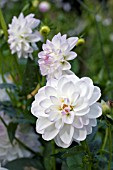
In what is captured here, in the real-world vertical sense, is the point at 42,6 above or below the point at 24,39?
below

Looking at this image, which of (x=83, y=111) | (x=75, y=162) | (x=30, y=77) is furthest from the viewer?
(x=30, y=77)

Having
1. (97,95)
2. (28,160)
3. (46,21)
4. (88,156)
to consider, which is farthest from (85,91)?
(28,160)

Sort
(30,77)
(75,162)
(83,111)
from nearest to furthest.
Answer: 1. (83,111)
2. (75,162)
3. (30,77)

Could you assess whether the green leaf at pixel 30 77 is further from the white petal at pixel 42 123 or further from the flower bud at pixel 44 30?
the white petal at pixel 42 123

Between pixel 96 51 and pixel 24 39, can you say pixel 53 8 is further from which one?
pixel 24 39

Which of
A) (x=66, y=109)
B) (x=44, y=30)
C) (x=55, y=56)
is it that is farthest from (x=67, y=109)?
(x=44, y=30)

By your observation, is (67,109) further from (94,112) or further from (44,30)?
(44,30)

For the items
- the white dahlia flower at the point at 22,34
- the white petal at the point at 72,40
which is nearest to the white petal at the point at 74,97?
the white petal at the point at 72,40
